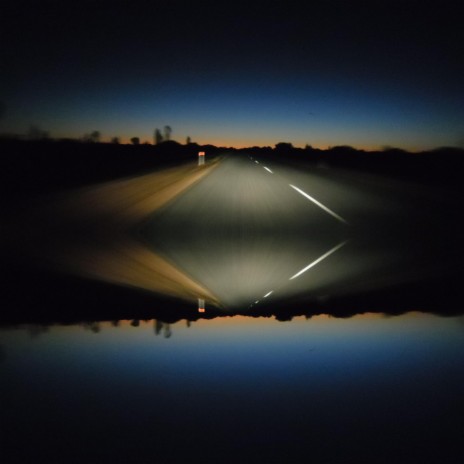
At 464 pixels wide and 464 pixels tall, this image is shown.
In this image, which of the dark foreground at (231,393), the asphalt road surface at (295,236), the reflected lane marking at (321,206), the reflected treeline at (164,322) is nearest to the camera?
the dark foreground at (231,393)

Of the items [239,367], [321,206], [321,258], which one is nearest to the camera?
[239,367]

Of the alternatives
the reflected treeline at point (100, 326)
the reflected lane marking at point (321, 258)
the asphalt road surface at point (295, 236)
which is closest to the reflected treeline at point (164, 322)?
the reflected treeline at point (100, 326)

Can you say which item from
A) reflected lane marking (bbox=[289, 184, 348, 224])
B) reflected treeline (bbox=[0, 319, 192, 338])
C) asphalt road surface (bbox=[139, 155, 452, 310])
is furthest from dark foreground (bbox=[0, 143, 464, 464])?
reflected lane marking (bbox=[289, 184, 348, 224])

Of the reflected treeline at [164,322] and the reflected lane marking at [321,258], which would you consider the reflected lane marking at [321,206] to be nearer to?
the reflected lane marking at [321,258]

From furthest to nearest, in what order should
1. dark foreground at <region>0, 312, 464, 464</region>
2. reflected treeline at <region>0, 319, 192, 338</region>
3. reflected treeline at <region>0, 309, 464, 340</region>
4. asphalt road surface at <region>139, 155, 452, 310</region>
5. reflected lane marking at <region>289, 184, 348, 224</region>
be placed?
reflected lane marking at <region>289, 184, 348, 224</region> → asphalt road surface at <region>139, 155, 452, 310</region> → reflected treeline at <region>0, 309, 464, 340</region> → reflected treeline at <region>0, 319, 192, 338</region> → dark foreground at <region>0, 312, 464, 464</region>

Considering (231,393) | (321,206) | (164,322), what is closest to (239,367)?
(231,393)

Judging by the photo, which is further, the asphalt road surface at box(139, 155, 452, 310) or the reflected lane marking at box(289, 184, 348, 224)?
the reflected lane marking at box(289, 184, 348, 224)

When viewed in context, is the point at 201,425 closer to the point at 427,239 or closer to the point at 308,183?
the point at 427,239

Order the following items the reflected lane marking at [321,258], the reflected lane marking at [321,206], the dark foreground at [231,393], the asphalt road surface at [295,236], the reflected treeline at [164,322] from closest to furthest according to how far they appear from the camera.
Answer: the dark foreground at [231,393], the reflected treeline at [164,322], the asphalt road surface at [295,236], the reflected lane marking at [321,258], the reflected lane marking at [321,206]

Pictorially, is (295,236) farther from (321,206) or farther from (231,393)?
(231,393)

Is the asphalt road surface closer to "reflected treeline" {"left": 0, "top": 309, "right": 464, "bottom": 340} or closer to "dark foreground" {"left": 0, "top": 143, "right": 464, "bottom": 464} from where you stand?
"dark foreground" {"left": 0, "top": 143, "right": 464, "bottom": 464}
